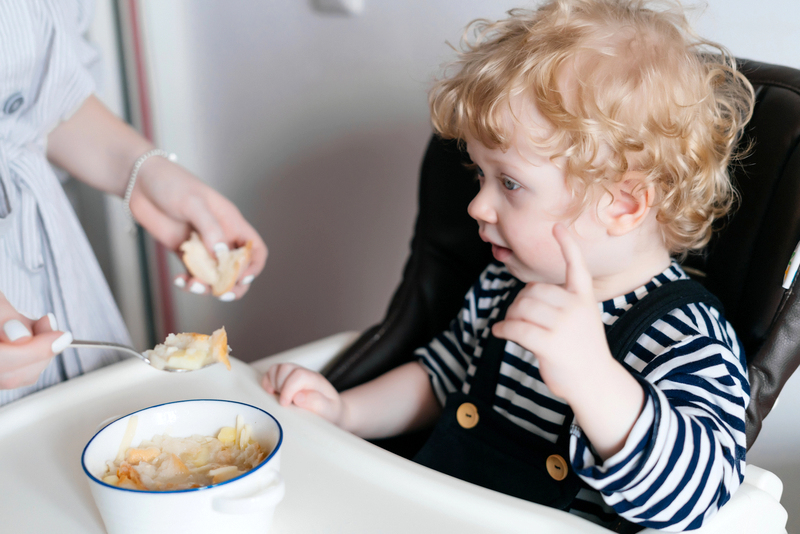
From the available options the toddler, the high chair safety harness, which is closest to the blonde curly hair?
the toddler

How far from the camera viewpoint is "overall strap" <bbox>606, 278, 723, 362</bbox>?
744 millimetres

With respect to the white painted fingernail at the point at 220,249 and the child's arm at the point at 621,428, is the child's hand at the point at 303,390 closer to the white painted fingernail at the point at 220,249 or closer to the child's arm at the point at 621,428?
the white painted fingernail at the point at 220,249

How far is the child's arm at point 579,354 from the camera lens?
1.97 feet

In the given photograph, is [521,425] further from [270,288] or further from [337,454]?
[270,288]

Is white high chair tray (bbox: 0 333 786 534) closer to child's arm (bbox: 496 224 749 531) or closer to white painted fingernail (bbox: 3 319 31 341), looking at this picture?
child's arm (bbox: 496 224 749 531)

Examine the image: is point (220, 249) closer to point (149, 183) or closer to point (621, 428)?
point (149, 183)

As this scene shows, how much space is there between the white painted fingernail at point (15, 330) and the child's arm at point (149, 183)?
322mm

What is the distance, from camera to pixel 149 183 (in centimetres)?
99

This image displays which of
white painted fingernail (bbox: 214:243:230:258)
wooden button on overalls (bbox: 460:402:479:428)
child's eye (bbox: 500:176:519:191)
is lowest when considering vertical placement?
wooden button on overalls (bbox: 460:402:479:428)

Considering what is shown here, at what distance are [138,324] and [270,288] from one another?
1.48ft

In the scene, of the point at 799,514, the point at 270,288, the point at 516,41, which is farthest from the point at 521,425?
the point at 270,288

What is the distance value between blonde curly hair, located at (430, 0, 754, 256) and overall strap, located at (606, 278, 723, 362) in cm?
7

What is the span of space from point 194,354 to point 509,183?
1.30 ft

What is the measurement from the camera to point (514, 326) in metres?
0.62
